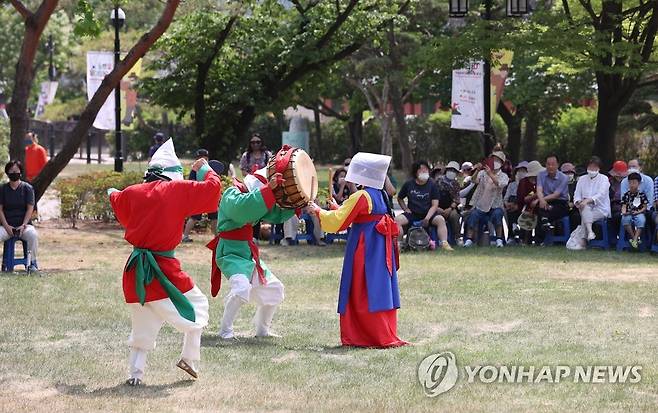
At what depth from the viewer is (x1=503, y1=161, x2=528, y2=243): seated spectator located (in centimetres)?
1917

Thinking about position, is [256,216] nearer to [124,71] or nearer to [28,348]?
[28,348]

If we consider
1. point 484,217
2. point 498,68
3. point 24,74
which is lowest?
point 484,217

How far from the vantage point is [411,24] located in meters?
33.4

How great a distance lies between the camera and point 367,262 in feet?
Answer: 34.1

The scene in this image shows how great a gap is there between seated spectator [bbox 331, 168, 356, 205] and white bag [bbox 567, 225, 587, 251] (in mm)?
3583

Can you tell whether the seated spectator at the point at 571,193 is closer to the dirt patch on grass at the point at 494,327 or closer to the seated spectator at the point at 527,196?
the seated spectator at the point at 527,196

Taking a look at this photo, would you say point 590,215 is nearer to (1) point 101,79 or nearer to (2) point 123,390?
(2) point 123,390

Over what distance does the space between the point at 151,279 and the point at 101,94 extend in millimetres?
8620

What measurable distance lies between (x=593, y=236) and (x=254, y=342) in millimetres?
9044

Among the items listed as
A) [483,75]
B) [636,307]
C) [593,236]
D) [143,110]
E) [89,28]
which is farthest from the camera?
[143,110]

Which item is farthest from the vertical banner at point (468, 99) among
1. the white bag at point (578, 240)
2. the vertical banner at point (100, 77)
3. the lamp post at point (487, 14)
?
the vertical banner at point (100, 77)

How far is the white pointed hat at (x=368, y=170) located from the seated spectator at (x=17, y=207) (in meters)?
6.31

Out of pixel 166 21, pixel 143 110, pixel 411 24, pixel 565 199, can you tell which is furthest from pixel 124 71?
pixel 143 110

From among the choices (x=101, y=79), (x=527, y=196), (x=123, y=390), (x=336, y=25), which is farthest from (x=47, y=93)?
(x=123, y=390)
